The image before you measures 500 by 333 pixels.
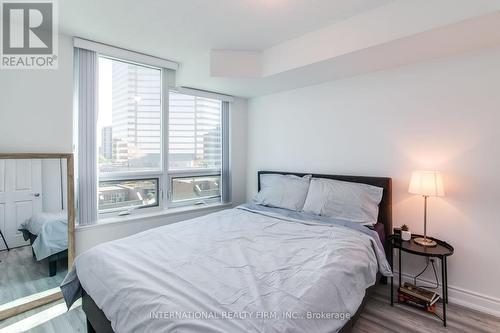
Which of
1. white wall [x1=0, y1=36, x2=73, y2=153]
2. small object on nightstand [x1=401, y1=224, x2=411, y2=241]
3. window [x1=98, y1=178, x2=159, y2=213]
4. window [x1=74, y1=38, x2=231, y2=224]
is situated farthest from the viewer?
window [x1=98, y1=178, x2=159, y2=213]

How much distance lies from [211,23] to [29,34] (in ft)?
5.43

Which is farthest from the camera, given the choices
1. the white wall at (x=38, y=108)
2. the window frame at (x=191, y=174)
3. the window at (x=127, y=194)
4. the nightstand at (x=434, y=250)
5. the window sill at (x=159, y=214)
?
the window frame at (x=191, y=174)

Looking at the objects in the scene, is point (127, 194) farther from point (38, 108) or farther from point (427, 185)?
point (427, 185)

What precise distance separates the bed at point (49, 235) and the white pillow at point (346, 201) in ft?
8.00

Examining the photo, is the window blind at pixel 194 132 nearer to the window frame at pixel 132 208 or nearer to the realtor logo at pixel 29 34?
the window frame at pixel 132 208

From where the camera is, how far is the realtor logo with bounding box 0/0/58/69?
194 cm

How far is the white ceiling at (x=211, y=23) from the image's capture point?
1852 millimetres

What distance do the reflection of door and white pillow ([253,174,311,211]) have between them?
227 centimetres

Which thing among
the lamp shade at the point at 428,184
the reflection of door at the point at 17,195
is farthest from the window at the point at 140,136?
the lamp shade at the point at 428,184

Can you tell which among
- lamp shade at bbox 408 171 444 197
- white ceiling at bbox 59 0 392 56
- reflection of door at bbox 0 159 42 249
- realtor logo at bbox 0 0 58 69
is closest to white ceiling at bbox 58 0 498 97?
white ceiling at bbox 59 0 392 56

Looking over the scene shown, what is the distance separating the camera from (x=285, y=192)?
115 inches

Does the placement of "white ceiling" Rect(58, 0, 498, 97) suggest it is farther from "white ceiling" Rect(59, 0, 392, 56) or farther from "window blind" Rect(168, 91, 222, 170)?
A: "window blind" Rect(168, 91, 222, 170)

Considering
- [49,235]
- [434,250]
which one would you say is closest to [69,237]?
[49,235]

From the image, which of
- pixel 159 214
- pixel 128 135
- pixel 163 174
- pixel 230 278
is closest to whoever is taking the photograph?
pixel 230 278
